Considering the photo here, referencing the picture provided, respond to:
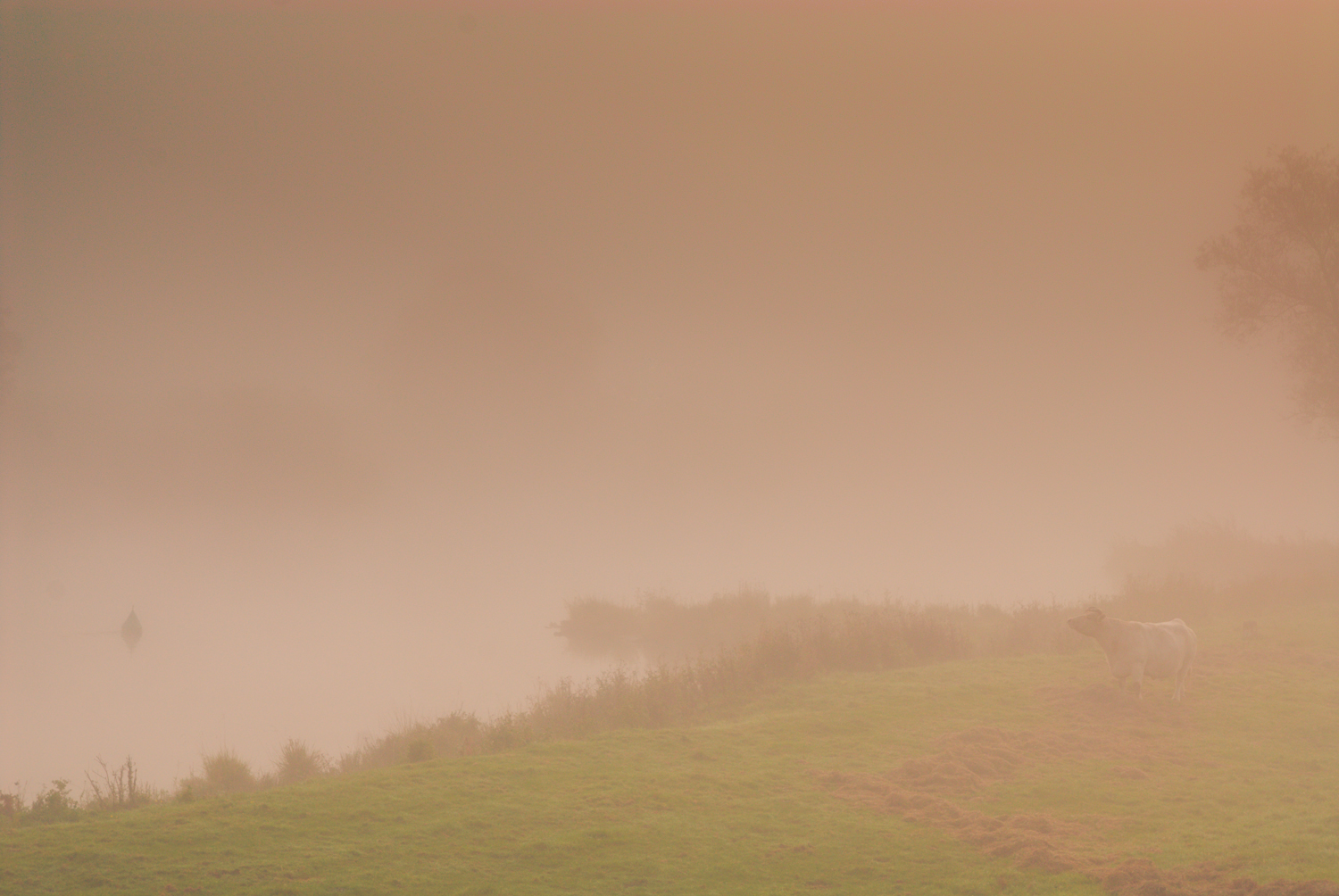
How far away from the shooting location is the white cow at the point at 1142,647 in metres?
16.0

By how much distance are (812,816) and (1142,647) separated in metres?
9.12

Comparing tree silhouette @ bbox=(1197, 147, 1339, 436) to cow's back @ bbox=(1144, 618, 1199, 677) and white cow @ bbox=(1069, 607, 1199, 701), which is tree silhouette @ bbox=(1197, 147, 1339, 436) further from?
white cow @ bbox=(1069, 607, 1199, 701)

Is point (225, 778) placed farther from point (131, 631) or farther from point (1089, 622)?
point (131, 631)

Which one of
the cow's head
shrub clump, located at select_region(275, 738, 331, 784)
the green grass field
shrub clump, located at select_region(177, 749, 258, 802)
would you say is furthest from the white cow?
shrub clump, located at select_region(177, 749, 258, 802)

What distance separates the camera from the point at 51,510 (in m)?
144

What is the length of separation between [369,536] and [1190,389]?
181 m

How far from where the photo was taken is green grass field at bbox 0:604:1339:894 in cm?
795

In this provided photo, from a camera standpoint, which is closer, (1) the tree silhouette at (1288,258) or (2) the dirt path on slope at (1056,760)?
(2) the dirt path on slope at (1056,760)

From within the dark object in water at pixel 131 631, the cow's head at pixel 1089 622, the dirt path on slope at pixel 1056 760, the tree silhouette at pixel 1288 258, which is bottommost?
the dirt path on slope at pixel 1056 760

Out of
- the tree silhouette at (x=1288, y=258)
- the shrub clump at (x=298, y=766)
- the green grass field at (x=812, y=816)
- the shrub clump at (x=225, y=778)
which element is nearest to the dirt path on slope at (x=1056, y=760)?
the green grass field at (x=812, y=816)

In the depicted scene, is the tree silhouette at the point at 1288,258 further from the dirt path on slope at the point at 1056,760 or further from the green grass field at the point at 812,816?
the dirt path on slope at the point at 1056,760

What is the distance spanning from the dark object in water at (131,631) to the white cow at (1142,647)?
47503mm

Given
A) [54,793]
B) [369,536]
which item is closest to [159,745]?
[54,793]

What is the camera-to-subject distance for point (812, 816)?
10234mm
